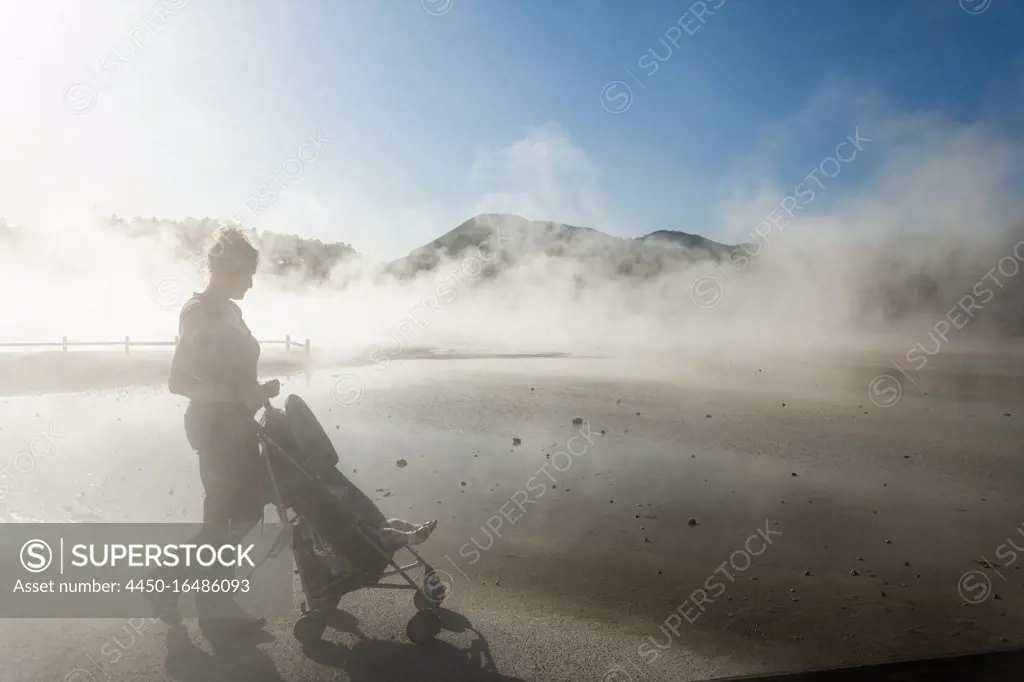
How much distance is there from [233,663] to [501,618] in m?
1.49

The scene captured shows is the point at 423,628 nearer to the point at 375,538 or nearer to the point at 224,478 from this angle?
the point at 375,538

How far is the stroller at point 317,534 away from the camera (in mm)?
3660

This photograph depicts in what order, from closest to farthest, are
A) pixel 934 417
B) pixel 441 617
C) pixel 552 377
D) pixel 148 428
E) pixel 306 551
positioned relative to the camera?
pixel 306 551
pixel 441 617
pixel 148 428
pixel 934 417
pixel 552 377

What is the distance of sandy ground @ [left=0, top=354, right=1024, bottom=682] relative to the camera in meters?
3.64

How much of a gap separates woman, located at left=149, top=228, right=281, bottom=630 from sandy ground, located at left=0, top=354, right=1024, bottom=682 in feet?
2.18

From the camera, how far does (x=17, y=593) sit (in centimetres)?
414

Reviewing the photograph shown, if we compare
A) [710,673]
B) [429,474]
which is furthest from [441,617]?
[429,474]

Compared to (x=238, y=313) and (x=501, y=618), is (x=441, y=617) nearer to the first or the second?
(x=501, y=618)

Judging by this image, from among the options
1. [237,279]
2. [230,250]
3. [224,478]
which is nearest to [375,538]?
[224,478]

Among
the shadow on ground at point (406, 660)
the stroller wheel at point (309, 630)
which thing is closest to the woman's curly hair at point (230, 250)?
the stroller wheel at point (309, 630)

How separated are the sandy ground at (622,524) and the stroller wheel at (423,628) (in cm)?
7

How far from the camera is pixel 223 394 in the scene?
3.69 m

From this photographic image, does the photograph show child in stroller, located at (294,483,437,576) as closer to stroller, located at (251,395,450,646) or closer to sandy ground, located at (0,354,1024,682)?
stroller, located at (251,395,450,646)

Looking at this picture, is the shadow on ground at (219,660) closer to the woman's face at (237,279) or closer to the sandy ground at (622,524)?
the sandy ground at (622,524)
